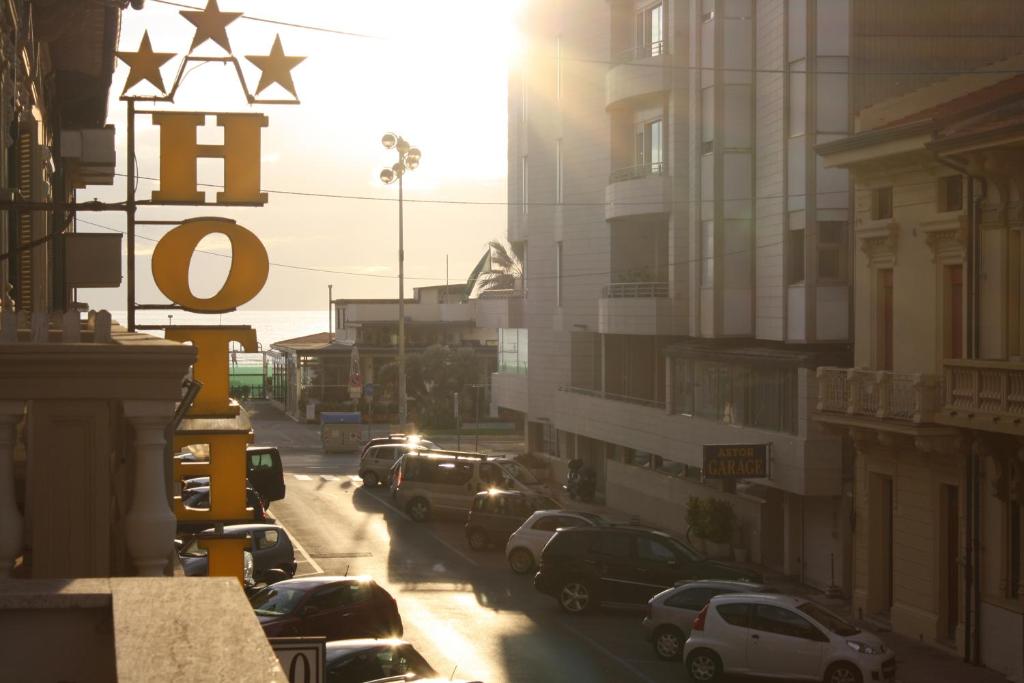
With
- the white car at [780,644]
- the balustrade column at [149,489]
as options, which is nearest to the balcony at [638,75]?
the white car at [780,644]

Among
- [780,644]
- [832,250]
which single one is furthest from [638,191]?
[780,644]

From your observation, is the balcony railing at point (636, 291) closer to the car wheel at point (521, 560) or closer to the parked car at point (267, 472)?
the parked car at point (267, 472)

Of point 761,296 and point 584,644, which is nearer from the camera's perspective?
point 584,644

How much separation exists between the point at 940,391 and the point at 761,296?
41.7 ft

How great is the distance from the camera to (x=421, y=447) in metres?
55.7

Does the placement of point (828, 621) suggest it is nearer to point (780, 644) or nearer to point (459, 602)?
point (780, 644)

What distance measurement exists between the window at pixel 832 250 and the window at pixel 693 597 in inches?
468

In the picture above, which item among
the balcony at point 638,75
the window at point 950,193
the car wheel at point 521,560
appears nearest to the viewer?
the window at point 950,193

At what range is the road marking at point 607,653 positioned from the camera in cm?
2356

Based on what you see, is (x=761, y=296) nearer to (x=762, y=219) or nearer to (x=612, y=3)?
(x=762, y=219)

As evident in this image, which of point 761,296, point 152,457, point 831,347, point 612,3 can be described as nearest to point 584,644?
point 831,347

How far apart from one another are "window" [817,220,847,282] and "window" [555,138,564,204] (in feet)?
64.0

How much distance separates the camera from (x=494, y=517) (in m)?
38.5

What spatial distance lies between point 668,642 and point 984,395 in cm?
678
